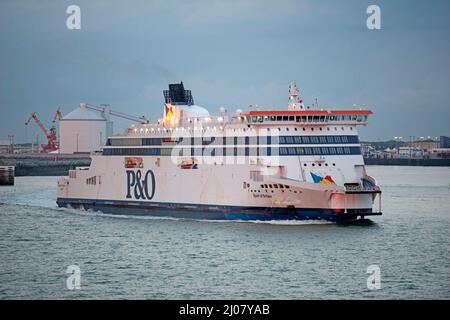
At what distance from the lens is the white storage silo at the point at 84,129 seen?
148 metres

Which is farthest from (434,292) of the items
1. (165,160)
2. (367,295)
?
(165,160)

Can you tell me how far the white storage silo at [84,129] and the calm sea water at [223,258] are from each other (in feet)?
301

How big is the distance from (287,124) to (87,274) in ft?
56.5

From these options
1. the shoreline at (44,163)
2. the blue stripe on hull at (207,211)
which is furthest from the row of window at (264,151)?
the shoreline at (44,163)

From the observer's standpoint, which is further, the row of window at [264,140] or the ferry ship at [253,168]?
the row of window at [264,140]

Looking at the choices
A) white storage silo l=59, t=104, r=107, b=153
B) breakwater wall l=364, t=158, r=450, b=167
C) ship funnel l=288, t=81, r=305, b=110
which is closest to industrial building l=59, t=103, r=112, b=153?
white storage silo l=59, t=104, r=107, b=153

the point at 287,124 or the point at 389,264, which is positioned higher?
the point at 287,124

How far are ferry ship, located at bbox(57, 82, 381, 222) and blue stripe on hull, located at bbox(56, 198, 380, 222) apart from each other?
0.18 ft

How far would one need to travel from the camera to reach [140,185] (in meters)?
58.4

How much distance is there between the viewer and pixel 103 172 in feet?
204

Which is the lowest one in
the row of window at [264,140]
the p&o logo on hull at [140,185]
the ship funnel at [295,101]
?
the p&o logo on hull at [140,185]

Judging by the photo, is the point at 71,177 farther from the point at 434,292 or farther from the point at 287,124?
the point at 434,292

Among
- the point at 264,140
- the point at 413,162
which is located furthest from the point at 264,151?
the point at 413,162

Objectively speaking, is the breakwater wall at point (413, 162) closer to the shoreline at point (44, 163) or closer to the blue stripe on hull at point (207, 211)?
the shoreline at point (44, 163)
